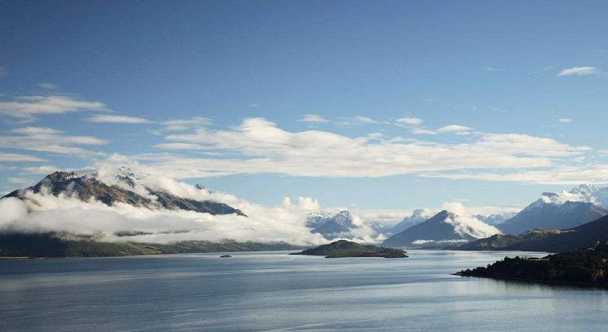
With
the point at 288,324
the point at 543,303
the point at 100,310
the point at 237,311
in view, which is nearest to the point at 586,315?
the point at 543,303

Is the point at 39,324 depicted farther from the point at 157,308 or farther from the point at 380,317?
the point at 380,317

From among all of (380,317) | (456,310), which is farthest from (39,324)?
(456,310)

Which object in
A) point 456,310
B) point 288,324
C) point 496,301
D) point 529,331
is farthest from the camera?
point 496,301

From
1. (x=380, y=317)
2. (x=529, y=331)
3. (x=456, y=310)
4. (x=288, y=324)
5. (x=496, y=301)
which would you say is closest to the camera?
(x=529, y=331)

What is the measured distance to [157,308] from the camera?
618 feet

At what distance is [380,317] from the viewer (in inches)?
6594

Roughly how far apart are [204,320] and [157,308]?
30880mm

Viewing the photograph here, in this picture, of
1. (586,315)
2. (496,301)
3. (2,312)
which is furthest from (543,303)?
(2,312)

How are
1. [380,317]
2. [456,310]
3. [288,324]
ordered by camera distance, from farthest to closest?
[456,310]
[380,317]
[288,324]

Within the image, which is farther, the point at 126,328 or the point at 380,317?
the point at 380,317

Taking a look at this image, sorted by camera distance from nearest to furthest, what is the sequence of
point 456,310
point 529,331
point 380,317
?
point 529,331 < point 380,317 < point 456,310

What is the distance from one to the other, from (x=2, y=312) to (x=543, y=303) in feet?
489

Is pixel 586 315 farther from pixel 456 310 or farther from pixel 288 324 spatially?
pixel 288 324

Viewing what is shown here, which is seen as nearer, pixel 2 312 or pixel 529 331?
pixel 529 331
